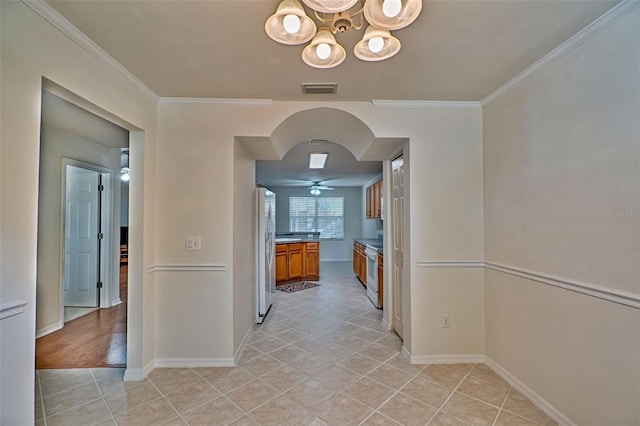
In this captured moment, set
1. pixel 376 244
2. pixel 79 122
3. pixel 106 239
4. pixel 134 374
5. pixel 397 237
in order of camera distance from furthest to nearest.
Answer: pixel 376 244, pixel 106 239, pixel 397 237, pixel 79 122, pixel 134 374

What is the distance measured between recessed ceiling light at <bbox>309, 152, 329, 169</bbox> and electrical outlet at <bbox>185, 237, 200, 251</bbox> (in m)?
2.86

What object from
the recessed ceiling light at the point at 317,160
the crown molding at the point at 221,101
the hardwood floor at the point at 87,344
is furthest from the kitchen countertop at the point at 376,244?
the hardwood floor at the point at 87,344

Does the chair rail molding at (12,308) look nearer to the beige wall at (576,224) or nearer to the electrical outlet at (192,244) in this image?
the electrical outlet at (192,244)

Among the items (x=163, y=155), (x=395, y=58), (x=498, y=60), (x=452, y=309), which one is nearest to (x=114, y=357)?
(x=163, y=155)

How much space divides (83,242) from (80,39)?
378cm

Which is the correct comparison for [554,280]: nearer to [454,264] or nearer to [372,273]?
[454,264]

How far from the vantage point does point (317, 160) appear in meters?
5.70

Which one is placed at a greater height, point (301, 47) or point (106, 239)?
point (301, 47)

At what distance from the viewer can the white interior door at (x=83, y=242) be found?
14.7ft

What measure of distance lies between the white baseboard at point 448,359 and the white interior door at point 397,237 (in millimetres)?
482

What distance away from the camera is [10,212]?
137cm

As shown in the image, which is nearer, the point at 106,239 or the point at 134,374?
the point at 134,374

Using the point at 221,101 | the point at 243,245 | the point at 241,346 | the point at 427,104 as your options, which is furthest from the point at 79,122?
→ the point at 427,104

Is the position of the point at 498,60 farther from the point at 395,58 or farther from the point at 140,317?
the point at 140,317
